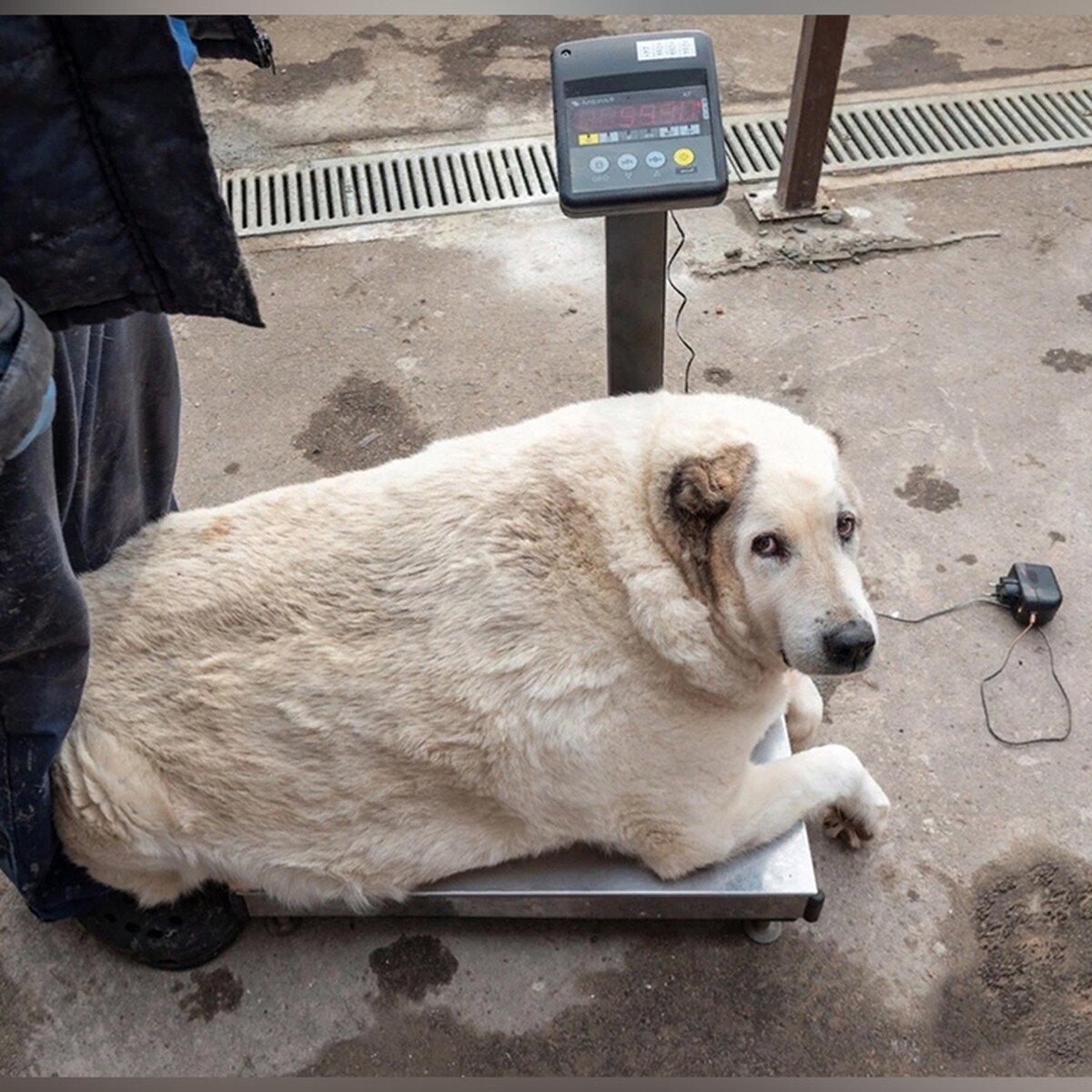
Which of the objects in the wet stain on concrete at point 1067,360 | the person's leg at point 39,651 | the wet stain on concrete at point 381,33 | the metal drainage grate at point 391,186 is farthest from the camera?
the wet stain on concrete at point 381,33

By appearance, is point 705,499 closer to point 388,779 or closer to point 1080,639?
point 388,779

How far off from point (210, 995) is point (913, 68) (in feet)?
17.8

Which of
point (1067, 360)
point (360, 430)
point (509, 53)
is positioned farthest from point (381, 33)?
point (1067, 360)

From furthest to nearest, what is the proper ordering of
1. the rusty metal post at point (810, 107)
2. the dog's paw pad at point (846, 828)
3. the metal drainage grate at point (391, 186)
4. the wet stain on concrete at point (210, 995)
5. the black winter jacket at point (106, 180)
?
1. the metal drainage grate at point (391, 186)
2. the rusty metal post at point (810, 107)
3. the dog's paw pad at point (846, 828)
4. the wet stain on concrete at point (210, 995)
5. the black winter jacket at point (106, 180)

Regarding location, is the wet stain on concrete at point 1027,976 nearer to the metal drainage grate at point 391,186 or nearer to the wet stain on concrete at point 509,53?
the metal drainage grate at point 391,186

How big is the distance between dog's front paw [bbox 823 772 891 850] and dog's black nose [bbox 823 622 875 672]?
2.00ft

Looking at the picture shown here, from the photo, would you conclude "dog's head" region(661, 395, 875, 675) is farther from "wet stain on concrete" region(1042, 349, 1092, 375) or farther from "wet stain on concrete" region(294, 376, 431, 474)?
"wet stain on concrete" region(1042, 349, 1092, 375)

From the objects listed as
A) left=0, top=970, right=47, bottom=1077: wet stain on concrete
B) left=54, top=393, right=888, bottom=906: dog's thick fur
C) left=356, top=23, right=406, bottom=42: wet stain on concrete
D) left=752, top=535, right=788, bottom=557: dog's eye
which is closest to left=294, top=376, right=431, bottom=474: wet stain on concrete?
left=54, top=393, right=888, bottom=906: dog's thick fur

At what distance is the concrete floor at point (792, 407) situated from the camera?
2467 mm

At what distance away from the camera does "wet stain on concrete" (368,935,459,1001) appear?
100 inches

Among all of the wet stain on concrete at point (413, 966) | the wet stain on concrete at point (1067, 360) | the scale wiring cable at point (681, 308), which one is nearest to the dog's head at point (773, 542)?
the wet stain on concrete at point (413, 966)

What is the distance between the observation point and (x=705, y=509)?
2.12 m

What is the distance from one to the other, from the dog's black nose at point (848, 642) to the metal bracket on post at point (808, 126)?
Answer: 294 centimetres

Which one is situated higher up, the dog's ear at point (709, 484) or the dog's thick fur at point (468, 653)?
the dog's ear at point (709, 484)
